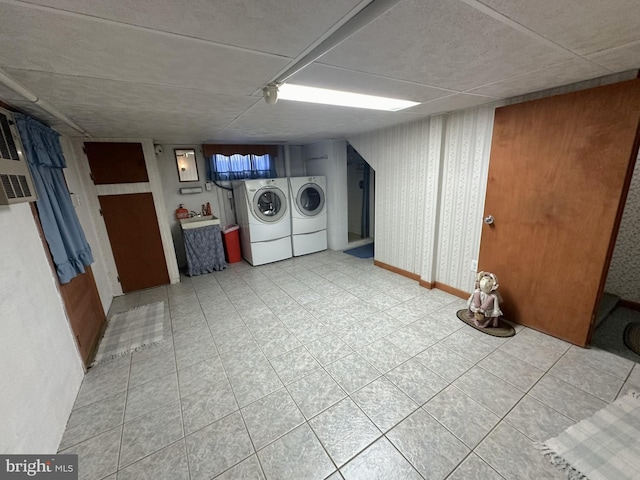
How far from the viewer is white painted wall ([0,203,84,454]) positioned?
1.17 m

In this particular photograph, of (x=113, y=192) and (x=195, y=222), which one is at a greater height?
(x=113, y=192)

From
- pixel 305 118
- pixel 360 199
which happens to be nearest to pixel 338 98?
pixel 305 118

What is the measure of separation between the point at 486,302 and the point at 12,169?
354cm

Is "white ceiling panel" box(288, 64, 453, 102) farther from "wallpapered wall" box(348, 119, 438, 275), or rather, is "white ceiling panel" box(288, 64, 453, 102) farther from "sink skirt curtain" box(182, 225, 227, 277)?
"sink skirt curtain" box(182, 225, 227, 277)

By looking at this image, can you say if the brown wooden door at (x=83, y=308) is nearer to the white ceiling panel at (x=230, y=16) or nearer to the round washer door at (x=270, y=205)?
the white ceiling panel at (x=230, y=16)

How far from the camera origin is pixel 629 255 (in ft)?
8.30

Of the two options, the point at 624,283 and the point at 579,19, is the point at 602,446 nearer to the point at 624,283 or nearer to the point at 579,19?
the point at 579,19

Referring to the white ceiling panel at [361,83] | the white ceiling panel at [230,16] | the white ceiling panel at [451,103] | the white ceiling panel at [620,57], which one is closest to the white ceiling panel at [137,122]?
the white ceiling panel at [361,83]

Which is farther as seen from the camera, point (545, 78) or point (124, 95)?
point (545, 78)

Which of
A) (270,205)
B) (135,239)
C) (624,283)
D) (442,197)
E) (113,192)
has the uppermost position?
(113,192)

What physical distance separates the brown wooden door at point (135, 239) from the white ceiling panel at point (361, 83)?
298 centimetres

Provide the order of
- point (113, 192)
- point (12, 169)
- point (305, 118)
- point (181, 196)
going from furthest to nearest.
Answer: point (181, 196) < point (113, 192) < point (305, 118) < point (12, 169)

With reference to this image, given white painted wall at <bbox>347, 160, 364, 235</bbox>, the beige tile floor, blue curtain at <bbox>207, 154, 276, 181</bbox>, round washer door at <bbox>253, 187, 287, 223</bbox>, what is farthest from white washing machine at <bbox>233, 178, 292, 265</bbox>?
white painted wall at <bbox>347, 160, 364, 235</bbox>

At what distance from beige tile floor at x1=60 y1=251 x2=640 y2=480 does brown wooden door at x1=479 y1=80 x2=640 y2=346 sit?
0.39 metres
